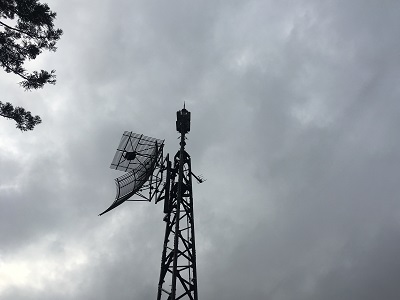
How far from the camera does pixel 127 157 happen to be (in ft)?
80.2

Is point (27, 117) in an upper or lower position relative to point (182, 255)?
upper

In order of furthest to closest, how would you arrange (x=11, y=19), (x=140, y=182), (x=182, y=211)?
(x=140, y=182) < (x=182, y=211) < (x=11, y=19)

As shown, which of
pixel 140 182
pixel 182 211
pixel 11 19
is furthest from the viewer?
pixel 140 182

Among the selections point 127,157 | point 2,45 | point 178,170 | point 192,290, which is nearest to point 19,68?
point 2,45

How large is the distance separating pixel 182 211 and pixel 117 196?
Result: 18.1ft

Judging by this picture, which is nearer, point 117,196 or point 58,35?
point 58,35

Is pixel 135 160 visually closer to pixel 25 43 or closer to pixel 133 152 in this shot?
pixel 133 152

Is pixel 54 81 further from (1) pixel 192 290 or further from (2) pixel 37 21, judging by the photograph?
(1) pixel 192 290

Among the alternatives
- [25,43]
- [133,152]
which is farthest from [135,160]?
[25,43]

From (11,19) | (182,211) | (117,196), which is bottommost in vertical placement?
(182,211)

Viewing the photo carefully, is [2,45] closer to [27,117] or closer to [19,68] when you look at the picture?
[19,68]

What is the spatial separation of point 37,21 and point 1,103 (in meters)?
4.86

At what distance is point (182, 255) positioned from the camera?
19.3 metres

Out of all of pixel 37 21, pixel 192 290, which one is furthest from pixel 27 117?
pixel 192 290
